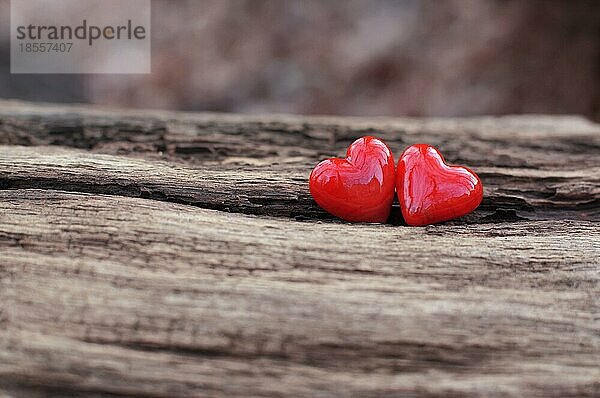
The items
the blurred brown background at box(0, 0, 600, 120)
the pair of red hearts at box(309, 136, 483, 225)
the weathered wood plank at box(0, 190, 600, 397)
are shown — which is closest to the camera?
the weathered wood plank at box(0, 190, 600, 397)

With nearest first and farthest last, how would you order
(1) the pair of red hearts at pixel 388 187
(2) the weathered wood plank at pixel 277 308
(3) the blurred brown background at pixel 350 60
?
(2) the weathered wood plank at pixel 277 308, (1) the pair of red hearts at pixel 388 187, (3) the blurred brown background at pixel 350 60

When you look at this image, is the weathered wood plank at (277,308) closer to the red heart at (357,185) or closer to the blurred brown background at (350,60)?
the red heart at (357,185)

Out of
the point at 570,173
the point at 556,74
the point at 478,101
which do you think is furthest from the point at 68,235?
the point at 556,74

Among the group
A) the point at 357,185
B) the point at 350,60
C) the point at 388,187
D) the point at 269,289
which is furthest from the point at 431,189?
the point at 350,60

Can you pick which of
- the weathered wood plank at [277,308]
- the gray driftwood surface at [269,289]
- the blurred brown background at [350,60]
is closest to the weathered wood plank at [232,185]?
the gray driftwood surface at [269,289]

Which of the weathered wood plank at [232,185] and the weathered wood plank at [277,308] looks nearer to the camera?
the weathered wood plank at [277,308]

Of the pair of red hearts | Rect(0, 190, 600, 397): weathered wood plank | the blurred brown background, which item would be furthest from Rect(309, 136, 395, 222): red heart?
the blurred brown background

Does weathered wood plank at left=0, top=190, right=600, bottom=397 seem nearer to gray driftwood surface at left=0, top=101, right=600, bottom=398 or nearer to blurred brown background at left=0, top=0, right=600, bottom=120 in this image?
gray driftwood surface at left=0, top=101, right=600, bottom=398

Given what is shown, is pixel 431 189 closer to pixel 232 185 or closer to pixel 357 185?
pixel 357 185
